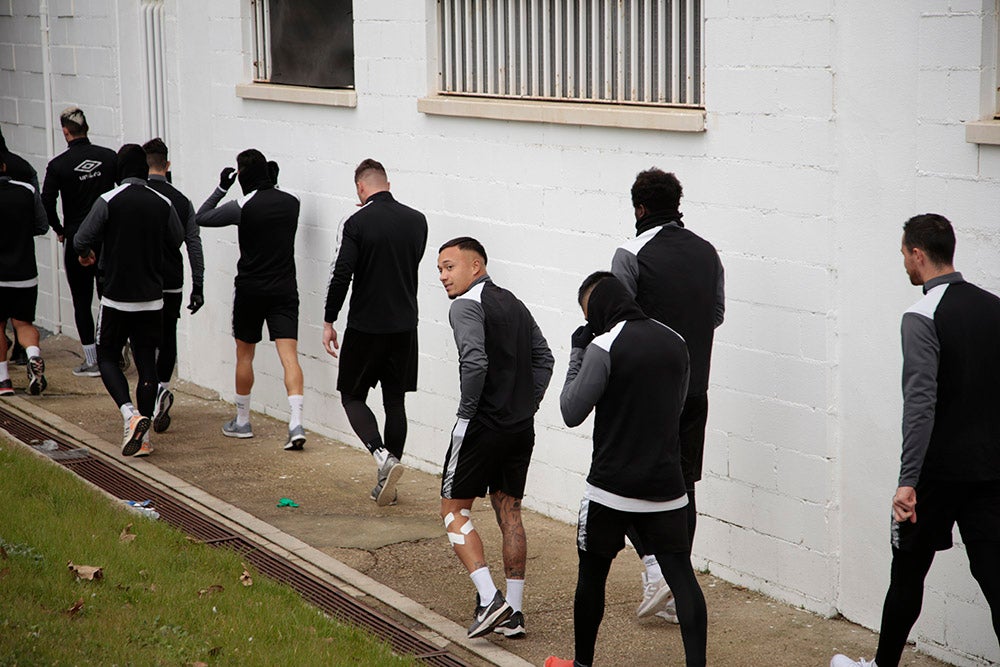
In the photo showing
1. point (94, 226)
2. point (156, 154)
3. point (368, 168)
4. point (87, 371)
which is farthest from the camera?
point (87, 371)

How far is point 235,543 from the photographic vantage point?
794cm

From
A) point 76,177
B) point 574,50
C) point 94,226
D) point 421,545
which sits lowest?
point 421,545

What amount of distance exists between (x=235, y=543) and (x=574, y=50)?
358 centimetres

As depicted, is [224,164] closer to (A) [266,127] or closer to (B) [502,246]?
(A) [266,127]

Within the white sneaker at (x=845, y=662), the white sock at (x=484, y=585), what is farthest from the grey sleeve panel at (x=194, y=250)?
the white sneaker at (x=845, y=662)

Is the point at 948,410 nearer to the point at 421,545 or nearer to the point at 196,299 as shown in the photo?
the point at 421,545

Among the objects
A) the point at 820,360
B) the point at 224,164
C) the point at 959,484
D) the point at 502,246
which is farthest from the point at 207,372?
the point at 959,484

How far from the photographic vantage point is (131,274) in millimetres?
9766

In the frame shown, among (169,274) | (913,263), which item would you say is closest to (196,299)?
(169,274)

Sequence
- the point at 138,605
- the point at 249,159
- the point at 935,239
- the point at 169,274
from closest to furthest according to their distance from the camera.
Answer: the point at 935,239
the point at 138,605
the point at 249,159
the point at 169,274

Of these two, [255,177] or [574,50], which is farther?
[255,177]

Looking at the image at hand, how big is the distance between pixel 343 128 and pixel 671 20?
11.7ft

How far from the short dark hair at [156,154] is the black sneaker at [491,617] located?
17.3ft

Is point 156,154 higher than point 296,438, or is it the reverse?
point 156,154
